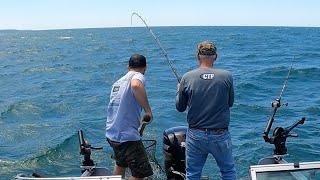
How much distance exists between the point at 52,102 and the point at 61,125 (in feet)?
16.5

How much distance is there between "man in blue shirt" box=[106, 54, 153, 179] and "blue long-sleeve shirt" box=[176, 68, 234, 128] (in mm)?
541

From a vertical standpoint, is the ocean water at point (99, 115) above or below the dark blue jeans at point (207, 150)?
below

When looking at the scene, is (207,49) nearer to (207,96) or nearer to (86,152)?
(207,96)

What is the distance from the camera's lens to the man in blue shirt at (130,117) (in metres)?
5.89

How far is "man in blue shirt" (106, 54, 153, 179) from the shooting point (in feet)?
19.3

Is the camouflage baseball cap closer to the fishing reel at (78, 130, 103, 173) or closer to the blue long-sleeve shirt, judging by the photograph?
the blue long-sleeve shirt

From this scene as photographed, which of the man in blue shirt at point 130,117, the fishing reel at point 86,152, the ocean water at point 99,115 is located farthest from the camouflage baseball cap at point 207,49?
the ocean water at point 99,115

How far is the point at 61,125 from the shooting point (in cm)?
1673

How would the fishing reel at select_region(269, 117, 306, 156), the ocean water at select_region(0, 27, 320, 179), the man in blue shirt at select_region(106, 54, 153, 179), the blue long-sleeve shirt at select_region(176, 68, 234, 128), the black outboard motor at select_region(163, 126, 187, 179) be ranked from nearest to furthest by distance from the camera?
the blue long-sleeve shirt at select_region(176, 68, 234, 128), the man in blue shirt at select_region(106, 54, 153, 179), the fishing reel at select_region(269, 117, 306, 156), the black outboard motor at select_region(163, 126, 187, 179), the ocean water at select_region(0, 27, 320, 179)

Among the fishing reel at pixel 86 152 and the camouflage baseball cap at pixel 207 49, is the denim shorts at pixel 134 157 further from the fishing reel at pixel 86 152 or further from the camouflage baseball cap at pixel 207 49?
the camouflage baseball cap at pixel 207 49

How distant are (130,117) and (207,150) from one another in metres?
1.03

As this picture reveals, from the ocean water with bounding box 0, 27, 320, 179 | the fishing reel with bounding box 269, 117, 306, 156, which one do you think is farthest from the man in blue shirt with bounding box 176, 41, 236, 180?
the ocean water with bounding box 0, 27, 320, 179

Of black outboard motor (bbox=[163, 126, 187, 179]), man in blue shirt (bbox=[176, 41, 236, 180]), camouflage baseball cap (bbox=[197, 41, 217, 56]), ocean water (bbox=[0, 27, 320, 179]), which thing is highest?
camouflage baseball cap (bbox=[197, 41, 217, 56])

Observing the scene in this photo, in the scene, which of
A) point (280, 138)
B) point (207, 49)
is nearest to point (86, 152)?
point (207, 49)
